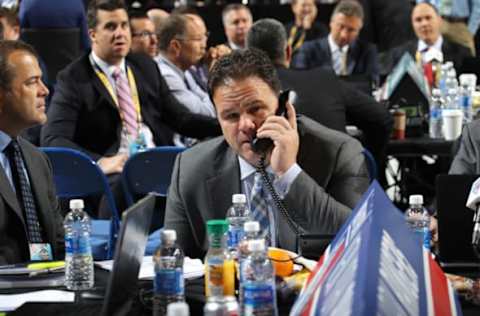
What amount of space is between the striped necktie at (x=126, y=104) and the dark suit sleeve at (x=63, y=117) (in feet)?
0.86

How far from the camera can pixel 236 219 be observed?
3.35 m

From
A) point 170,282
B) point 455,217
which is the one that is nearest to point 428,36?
point 455,217

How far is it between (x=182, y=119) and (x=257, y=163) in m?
2.89

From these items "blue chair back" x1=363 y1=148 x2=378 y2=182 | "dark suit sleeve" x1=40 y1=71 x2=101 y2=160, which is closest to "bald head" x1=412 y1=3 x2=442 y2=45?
"dark suit sleeve" x1=40 y1=71 x2=101 y2=160

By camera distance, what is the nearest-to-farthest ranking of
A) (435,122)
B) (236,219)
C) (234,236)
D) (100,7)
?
1. (234,236)
2. (236,219)
3. (435,122)
4. (100,7)

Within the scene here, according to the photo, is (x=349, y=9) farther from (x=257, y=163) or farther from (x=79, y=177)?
(x=257, y=163)

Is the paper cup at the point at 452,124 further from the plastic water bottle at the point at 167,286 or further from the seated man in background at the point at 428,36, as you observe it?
the plastic water bottle at the point at 167,286

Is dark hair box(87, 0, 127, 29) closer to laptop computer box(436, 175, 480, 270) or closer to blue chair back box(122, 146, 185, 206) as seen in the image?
blue chair back box(122, 146, 185, 206)

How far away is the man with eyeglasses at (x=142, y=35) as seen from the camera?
800 cm

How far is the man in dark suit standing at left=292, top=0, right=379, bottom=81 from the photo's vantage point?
30.9 ft

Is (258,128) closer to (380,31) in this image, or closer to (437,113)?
(437,113)

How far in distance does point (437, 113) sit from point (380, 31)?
539 centimetres

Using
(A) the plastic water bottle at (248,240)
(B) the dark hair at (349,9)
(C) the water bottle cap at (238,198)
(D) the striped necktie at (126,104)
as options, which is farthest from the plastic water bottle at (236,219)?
(B) the dark hair at (349,9)

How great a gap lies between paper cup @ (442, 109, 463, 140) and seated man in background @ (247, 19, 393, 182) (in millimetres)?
384
